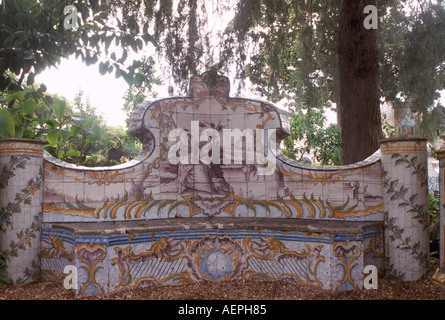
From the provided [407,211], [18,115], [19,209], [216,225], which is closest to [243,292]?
[216,225]

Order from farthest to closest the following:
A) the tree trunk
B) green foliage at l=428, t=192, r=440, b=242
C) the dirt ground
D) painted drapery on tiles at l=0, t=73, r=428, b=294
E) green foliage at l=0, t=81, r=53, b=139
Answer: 1. the tree trunk
2. green foliage at l=428, t=192, r=440, b=242
3. green foliage at l=0, t=81, r=53, b=139
4. painted drapery on tiles at l=0, t=73, r=428, b=294
5. the dirt ground

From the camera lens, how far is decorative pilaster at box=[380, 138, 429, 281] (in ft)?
12.0

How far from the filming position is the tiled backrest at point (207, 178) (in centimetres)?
389

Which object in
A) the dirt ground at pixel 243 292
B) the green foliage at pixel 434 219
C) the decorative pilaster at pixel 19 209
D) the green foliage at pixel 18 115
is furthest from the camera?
the green foliage at pixel 434 219

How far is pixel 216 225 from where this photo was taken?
12.2ft

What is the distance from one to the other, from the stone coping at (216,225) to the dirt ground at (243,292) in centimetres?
52

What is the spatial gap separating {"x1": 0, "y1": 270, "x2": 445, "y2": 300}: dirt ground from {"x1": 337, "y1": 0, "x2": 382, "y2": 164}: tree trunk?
2271 millimetres

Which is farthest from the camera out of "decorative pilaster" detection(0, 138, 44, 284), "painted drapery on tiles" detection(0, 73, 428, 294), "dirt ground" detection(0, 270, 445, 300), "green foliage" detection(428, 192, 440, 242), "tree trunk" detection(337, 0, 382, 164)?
"tree trunk" detection(337, 0, 382, 164)

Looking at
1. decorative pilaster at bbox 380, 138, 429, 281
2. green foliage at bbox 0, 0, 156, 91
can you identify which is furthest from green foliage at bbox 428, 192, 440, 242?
green foliage at bbox 0, 0, 156, 91

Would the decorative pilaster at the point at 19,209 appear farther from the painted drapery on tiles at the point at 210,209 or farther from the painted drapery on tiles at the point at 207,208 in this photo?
the painted drapery on tiles at the point at 207,208

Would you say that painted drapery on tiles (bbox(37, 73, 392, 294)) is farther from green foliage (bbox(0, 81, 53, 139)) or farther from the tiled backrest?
green foliage (bbox(0, 81, 53, 139))

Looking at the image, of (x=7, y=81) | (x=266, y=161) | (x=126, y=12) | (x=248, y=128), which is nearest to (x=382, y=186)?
(x=266, y=161)

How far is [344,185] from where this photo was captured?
3.99 metres

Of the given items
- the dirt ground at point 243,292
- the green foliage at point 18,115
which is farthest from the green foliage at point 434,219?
the green foliage at point 18,115
